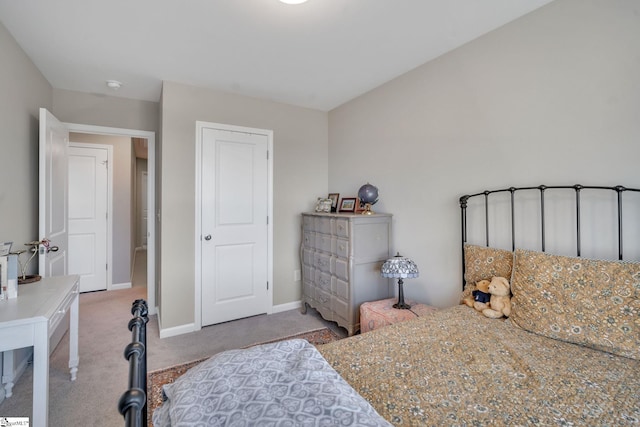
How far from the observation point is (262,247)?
3.40 meters

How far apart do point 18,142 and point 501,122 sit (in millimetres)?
3535

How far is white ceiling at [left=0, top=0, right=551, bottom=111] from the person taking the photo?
180cm

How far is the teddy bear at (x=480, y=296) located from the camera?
180 centimetres

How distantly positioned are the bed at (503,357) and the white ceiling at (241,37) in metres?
1.25

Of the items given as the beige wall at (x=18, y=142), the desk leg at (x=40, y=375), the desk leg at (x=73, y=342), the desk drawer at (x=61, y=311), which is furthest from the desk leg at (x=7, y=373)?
the desk leg at (x=40, y=375)

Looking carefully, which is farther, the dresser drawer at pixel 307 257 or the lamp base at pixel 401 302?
the dresser drawer at pixel 307 257

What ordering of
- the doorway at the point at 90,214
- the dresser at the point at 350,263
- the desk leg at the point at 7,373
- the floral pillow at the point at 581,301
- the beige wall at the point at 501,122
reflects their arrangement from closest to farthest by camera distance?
1. the floral pillow at the point at 581,301
2. the beige wall at the point at 501,122
3. the desk leg at the point at 7,373
4. the dresser at the point at 350,263
5. the doorway at the point at 90,214

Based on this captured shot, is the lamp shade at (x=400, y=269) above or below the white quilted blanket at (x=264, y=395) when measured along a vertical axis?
above

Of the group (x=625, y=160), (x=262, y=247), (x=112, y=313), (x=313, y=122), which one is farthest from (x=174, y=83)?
(x=625, y=160)

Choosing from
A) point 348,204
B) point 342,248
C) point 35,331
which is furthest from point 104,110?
point 342,248

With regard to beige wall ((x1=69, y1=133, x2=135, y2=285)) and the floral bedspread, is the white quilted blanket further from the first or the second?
beige wall ((x1=69, y1=133, x2=135, y2=285))

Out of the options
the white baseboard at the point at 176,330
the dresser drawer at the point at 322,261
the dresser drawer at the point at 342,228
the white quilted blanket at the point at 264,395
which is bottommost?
the white baseboard at the point at 176,330

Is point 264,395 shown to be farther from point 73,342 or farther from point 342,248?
point 73,342

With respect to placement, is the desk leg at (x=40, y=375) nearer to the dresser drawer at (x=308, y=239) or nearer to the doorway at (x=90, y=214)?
the dresser drawer at (x=308, y=239)
